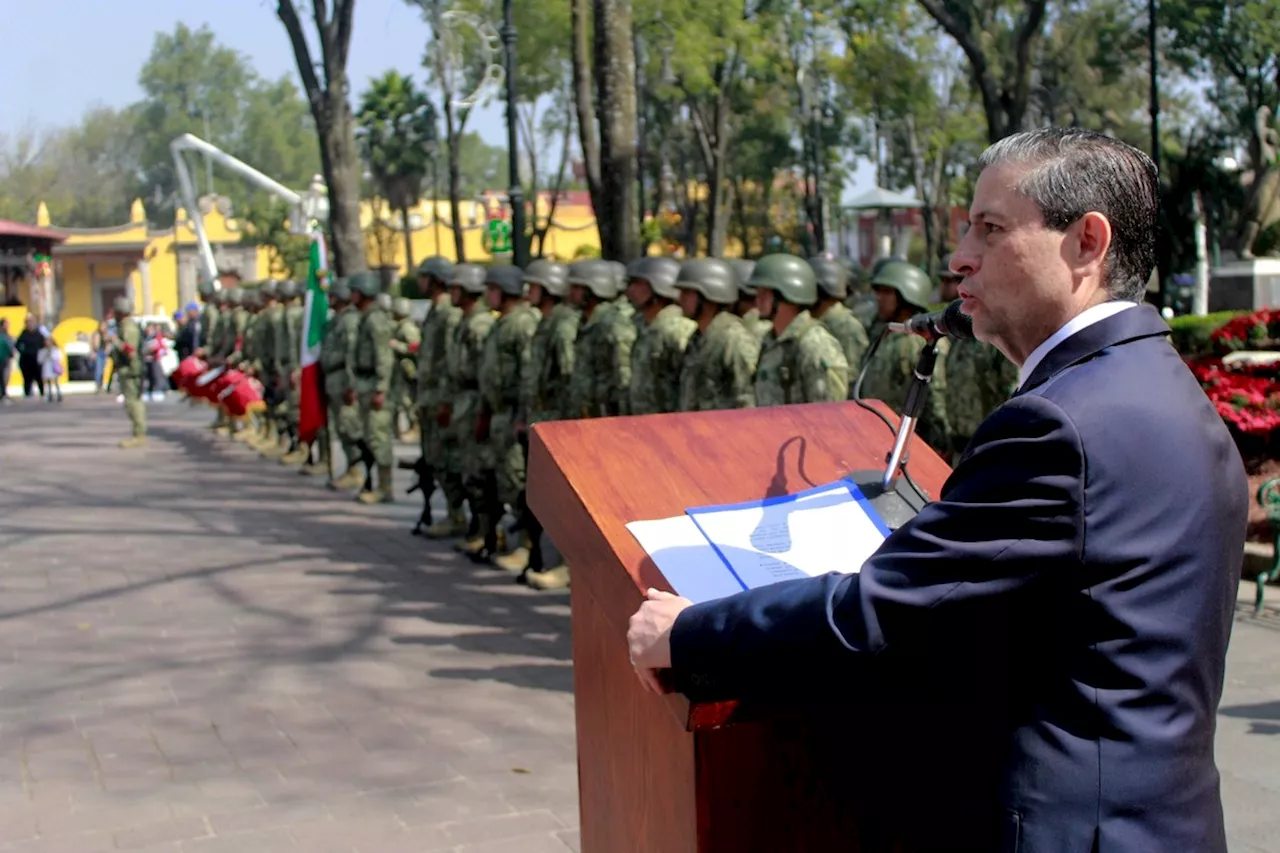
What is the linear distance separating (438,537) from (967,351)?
16.5 feet

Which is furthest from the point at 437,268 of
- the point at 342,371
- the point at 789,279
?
the point at 789,279

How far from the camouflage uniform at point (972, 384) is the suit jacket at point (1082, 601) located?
5.89 metres

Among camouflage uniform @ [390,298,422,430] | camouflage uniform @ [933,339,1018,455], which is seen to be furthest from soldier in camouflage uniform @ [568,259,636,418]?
camouflage uniform @ [390,298,422,430]

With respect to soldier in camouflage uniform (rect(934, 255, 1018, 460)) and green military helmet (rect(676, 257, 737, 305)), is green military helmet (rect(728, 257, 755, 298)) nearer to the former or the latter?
green military helmet (rect(676, 257, 737, 305))

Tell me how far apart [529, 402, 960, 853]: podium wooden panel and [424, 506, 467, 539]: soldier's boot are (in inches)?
349

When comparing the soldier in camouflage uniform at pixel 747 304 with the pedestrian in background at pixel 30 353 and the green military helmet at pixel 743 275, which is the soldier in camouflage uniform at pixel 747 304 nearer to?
the green military helmet at pixel 743 275

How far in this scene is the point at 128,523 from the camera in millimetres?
12391

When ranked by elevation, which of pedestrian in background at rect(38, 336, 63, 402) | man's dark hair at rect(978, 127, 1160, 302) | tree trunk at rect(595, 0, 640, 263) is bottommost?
pedestrian in background at rect(38, 336, 63, 402)

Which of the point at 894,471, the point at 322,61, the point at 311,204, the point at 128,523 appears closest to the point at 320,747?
the point at 894,471

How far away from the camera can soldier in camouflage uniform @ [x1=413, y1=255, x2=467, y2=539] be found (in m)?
11.6

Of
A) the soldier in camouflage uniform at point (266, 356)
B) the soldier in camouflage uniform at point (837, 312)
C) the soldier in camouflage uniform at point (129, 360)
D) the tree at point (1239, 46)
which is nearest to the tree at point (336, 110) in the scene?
the soldier in camouflage uniform at point (266, 356)

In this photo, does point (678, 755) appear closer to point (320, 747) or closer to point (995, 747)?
point (995, 747)

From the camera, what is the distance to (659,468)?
2.48 metres

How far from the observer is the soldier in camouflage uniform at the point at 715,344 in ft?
27.8
